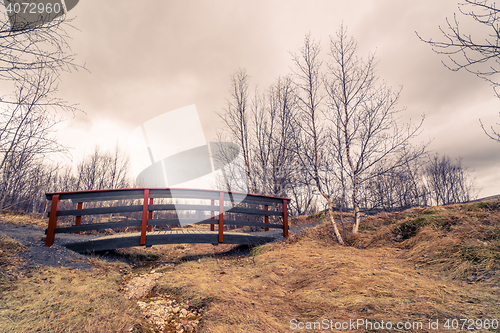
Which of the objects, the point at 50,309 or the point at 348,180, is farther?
the point at 348,180

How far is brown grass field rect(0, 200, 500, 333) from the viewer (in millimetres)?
2643

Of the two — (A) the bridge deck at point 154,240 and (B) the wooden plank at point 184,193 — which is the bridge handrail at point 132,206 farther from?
(A) the bridge deck at point 154,240

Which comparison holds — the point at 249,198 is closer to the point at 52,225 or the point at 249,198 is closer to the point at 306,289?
the point at 306,289

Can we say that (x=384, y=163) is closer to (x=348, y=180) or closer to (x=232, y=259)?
(x=348, y=180)

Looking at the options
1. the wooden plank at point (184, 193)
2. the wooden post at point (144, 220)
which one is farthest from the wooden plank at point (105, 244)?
the wooden plank at point (184, 193)

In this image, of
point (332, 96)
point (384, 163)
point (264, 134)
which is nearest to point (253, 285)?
point (384, 163)

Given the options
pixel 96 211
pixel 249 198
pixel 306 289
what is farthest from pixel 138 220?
pixel 306 289

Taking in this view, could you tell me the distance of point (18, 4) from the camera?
125 inches

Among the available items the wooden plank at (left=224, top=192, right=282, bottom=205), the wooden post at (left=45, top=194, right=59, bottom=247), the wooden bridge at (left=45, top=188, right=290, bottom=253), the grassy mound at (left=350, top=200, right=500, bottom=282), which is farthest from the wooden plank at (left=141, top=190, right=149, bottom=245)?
the grassy mound at (left=350, top=200, right=500, bottom=282)

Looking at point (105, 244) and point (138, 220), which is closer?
point (105, 244)

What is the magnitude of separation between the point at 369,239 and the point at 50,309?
7663mm

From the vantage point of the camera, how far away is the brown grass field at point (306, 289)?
2.64 m

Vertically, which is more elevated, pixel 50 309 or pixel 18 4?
pixel 18 4

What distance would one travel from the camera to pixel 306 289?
12.8 ft
